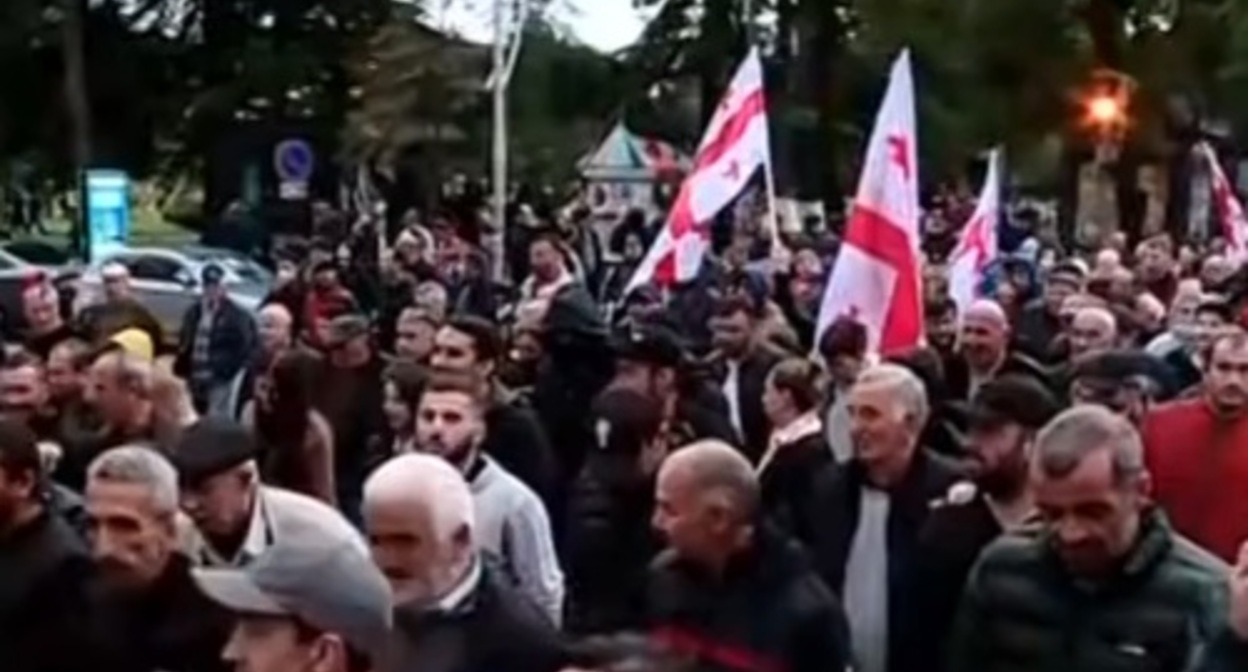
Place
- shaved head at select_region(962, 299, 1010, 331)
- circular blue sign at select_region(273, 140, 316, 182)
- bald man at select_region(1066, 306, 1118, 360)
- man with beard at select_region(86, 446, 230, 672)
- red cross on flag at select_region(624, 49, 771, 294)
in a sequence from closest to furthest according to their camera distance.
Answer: man with beard at select_region(86, 446, 230, 672) < bald man at select_region(1066, 306, 1118, 360) < shaved head at select_region(962, 299, 1010, 331) < red cross on flag at select_region(624, 49, 771, 294) < circular blue sign at select_region(273, 140, 316, 182)

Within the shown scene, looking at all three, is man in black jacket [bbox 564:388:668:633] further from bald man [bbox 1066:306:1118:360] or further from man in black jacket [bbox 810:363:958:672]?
bald man [bbox 1066:306:1118:360]

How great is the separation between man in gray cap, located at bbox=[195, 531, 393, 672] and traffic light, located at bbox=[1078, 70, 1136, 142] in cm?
4304

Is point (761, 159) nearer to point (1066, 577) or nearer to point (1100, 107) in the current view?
point (1066, 577)

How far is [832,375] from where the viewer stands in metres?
11.9

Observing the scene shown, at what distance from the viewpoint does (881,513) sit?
8.78 metres

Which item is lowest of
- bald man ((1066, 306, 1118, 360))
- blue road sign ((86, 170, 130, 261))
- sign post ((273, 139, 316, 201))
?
blue road sign ((86, 170, 130, 261))

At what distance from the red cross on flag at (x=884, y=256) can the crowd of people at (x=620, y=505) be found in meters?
0.26

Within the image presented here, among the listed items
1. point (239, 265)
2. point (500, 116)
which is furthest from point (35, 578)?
point (239, 265)

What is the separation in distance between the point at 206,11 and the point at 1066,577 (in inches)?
1891

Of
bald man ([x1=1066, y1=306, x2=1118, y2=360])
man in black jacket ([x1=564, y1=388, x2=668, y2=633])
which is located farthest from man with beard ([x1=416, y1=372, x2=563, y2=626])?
bald man ([x1=1066, y1=306, x2=1118, y2=360])

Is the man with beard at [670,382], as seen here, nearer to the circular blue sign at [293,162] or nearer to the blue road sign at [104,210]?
the blue road sign at [104,210]

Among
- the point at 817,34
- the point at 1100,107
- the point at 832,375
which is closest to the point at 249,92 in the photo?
the point at 817,34

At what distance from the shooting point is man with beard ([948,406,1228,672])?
22.1ft

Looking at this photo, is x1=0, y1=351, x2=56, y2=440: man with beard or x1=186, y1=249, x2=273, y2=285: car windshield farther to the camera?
x1=186, y1=249, x2=273, y2=285: car windshield
